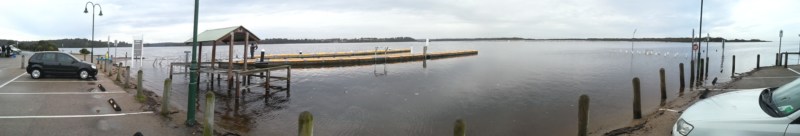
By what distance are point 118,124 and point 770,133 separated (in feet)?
34.7

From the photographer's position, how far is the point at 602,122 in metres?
12.5

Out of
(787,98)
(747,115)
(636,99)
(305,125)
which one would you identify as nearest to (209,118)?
(305,125)

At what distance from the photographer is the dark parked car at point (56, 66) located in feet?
62.1

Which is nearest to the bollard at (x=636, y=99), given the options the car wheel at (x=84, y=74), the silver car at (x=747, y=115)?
the silver car at (x=747, y=115)

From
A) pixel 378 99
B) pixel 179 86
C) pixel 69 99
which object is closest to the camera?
pixel 69 99

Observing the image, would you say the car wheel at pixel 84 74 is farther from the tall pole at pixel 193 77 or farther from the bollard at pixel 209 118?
the bollard at pixel 209 118

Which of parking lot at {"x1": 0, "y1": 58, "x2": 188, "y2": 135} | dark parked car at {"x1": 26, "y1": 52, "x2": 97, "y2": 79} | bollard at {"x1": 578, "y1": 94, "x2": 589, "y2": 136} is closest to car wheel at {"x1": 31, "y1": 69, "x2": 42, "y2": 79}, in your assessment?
dark parked car at {"x1": 26, "y1": 52, "x2": 97, "y2": 79}

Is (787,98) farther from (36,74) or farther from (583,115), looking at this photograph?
(36,74)

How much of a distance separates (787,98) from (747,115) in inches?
33.7

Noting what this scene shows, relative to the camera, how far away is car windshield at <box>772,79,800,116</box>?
4988mm

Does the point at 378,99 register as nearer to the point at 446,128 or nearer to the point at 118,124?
the point at 446,128

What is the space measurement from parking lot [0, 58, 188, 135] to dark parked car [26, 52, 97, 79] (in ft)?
12.2

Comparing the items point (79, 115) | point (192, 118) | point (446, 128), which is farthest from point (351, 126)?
point (79, 115)

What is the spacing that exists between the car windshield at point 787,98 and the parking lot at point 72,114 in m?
9.32
